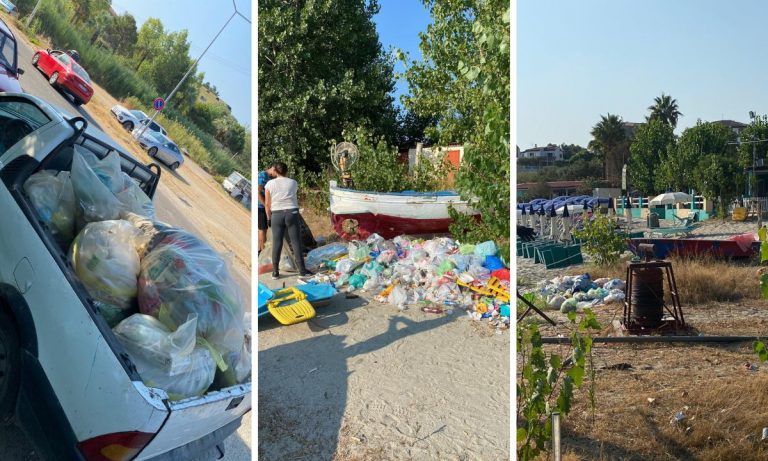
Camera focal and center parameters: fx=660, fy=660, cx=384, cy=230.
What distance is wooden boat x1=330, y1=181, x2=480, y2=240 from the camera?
5.66 meters

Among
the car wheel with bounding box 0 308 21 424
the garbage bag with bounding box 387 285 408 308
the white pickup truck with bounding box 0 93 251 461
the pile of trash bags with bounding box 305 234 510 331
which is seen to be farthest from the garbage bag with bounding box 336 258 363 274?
the car wheel with bounding box 0 308 21 424

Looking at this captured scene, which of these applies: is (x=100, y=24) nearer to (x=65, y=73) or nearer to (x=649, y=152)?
(x=65, y=73)

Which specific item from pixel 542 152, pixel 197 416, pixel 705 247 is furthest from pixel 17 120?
pixel 705 247

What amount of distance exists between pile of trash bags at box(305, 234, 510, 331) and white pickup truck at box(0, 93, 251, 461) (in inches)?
103

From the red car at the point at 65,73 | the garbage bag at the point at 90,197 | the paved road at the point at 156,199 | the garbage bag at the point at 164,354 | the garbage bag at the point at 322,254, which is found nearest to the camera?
the garbage bag at the point at 164,354

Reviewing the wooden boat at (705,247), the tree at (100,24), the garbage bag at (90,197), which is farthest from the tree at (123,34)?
the wooden boat at (705,247)

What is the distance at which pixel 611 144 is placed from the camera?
280 cm

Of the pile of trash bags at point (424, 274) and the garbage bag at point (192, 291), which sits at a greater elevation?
the garbage bag at point (192, 291)

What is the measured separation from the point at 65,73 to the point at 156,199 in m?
0.62

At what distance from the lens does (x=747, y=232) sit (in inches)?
133

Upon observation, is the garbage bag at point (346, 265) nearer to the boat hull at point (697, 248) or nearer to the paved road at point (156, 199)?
the paved road at point (156, 199)

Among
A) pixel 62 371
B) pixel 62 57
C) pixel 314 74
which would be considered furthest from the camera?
pixel 314 74

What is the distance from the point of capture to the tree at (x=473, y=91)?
3211mm

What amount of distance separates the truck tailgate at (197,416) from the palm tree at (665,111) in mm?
2057
